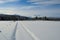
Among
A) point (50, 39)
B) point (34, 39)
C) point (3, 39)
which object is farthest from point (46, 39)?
point (3, 39)

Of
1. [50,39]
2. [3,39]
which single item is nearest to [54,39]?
[50,39]

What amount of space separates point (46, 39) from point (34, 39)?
51 cm

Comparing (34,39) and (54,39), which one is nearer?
(54,39)

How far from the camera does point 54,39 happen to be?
201 inches

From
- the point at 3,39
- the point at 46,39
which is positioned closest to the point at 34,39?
the point at 46,39

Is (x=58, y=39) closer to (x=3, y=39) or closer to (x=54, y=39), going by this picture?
(x=54, y=39)

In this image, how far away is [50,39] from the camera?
514 cm

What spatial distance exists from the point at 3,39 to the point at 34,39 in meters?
1.03

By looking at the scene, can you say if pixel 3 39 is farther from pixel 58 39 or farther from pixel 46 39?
pixel 58 39

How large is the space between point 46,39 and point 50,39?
0.14 meters

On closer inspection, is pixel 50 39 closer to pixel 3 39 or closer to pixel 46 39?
pixel 46 39

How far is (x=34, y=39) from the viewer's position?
17.9 ft

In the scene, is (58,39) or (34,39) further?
(34,39)

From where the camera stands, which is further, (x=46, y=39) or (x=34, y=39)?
(x=34, y=39)
